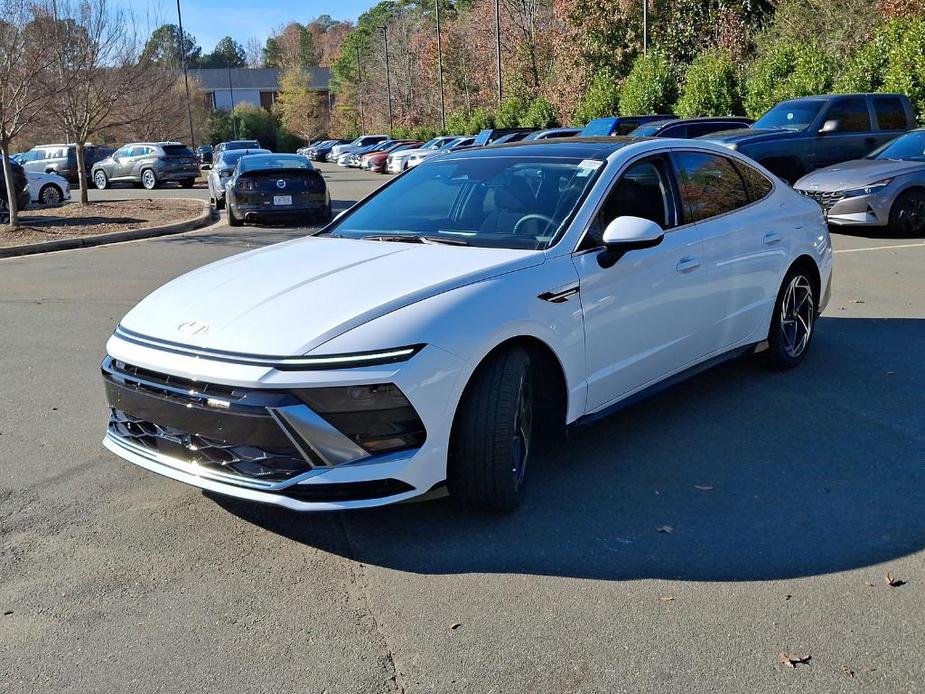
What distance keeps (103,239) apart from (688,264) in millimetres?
12635

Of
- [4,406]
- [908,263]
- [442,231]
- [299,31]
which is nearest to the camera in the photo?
[442,231]

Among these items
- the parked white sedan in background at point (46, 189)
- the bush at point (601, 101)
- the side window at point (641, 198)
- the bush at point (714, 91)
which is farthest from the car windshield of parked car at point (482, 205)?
the bush at point (601, 101)

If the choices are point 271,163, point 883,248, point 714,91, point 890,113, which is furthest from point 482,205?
point 714,91

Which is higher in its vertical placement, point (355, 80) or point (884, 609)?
point (355, 80)

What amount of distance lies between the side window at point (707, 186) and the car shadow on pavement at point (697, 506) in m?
1.15

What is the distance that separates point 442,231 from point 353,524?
159 cm

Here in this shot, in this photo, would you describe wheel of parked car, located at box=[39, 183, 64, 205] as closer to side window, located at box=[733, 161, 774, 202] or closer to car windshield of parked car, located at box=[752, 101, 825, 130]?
car windshield of parked car, located at box=[752, 101, 825, 130]

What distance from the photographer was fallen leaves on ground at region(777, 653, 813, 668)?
2.97m

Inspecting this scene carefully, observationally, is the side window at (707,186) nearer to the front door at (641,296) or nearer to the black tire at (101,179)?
the front door at (641,296)

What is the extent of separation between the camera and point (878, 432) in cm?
503

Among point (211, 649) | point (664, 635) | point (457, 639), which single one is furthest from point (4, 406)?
point (664, 635)

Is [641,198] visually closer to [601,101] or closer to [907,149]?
[907,149]

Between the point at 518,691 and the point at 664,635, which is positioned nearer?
the point at 518,691

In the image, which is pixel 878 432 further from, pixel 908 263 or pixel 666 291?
pixel 908 263
